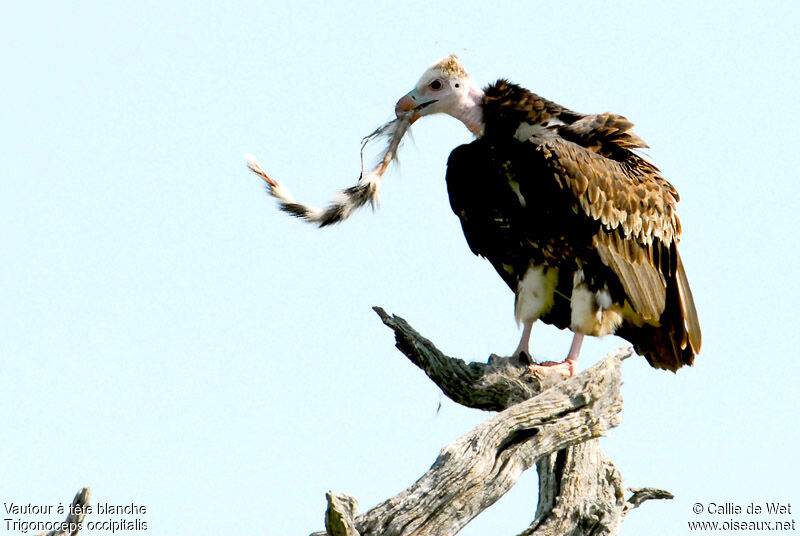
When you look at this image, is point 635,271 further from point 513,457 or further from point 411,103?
point 513,457

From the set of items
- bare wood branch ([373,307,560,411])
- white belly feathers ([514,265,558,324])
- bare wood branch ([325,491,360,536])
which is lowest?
bare wood branch ([325,491,360,536])

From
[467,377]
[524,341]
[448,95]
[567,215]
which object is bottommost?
[467,377]

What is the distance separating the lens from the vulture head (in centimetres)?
841

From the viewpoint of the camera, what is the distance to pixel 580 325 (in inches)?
321

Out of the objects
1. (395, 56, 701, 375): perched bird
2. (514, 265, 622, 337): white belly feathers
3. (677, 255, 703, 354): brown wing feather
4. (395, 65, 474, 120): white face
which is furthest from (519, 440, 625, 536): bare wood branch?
(395, 65, 474, 120): white face

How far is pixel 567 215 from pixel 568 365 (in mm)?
1010

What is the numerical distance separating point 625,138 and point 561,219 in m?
0.93

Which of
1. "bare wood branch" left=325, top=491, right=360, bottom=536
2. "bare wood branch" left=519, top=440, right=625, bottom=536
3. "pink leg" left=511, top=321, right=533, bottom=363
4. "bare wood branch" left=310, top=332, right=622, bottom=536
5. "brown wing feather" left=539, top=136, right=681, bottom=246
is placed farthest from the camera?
"pink leg" left=511, top=321, right=533, bottom=363

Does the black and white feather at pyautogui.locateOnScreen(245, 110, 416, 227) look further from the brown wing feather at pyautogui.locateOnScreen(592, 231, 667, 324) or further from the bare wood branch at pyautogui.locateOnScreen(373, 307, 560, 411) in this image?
the brown wing feather at pyautogui.locateOnScreen(592, 231, 667, 324)

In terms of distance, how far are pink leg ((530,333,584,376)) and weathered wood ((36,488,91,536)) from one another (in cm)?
344

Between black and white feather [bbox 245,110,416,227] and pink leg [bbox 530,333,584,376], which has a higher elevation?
black and white feather [bbox 245,110,416,227]

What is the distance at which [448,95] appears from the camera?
27.6 feet

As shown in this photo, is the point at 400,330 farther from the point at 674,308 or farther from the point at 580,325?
the point at 674,308

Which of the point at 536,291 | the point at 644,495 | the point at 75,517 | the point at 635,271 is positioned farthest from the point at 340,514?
the point at 635,271
